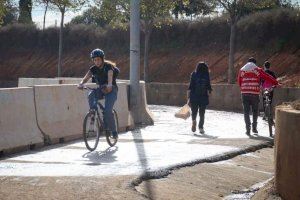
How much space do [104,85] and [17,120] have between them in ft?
5.47

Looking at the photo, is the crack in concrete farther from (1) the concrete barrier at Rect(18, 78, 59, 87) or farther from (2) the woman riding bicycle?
(1) the concrete barrier at Rect(18, 78, 59, 87)

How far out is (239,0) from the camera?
2808 centimetres

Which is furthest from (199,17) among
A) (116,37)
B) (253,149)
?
(253,149)

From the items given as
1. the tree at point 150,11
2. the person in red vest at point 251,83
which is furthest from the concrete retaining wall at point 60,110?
the tree at point 150,11

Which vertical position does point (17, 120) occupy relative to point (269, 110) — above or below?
above

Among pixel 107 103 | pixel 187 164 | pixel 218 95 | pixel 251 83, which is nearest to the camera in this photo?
pixel 187 164

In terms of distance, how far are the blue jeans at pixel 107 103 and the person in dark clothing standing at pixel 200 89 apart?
3.69m

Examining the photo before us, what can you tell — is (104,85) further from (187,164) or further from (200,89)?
(200,89)

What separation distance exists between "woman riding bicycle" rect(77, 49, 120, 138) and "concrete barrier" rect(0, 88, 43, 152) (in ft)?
3.31

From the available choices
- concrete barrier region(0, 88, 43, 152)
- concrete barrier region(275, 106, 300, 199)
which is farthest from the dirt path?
concrete barrier region(0, 88, 43, 152)

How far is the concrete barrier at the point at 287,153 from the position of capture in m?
6.38

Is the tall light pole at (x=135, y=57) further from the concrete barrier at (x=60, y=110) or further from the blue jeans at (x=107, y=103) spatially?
the blue jeans at (x=107, y=103)

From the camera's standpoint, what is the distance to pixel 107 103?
36.8 ft

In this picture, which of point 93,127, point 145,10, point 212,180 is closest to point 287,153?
point 212,180
